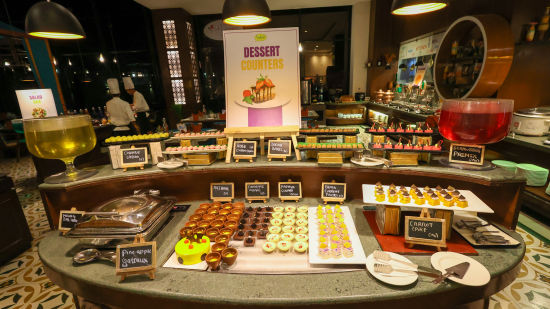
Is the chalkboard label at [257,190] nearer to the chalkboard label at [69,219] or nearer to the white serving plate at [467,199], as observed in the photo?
the white serving plate at [467,199]

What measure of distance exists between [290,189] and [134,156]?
58.6 inches

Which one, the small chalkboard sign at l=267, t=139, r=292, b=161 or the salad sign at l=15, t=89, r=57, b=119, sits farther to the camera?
the salad sign at l=15, t=89, r=57, b=119

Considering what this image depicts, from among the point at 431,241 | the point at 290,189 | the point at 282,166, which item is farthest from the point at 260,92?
the point at 431,241

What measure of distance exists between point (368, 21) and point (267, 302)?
10624 millimetres

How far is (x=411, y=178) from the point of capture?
2.04 metres

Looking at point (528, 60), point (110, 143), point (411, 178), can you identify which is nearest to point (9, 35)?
point (110, 143)

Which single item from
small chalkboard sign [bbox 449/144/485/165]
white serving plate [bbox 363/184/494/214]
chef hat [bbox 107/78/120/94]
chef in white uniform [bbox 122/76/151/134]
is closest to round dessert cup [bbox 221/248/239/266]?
white serving plate [bbox 363/184/494/214]

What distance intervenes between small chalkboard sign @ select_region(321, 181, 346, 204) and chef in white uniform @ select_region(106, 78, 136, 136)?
21.2ft

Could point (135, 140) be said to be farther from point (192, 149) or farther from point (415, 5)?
point (415, 5)

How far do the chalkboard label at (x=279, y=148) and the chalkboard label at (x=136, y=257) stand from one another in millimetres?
1284

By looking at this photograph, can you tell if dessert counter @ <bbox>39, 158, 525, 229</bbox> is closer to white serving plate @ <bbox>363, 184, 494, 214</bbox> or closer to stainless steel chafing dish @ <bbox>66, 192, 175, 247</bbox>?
white serving plate @ <bbox>363, 184, 494, 214</bbox>

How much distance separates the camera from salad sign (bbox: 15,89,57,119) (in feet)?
19.6

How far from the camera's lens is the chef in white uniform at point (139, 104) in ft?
27.1

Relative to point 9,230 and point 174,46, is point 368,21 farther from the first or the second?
point 9,230
